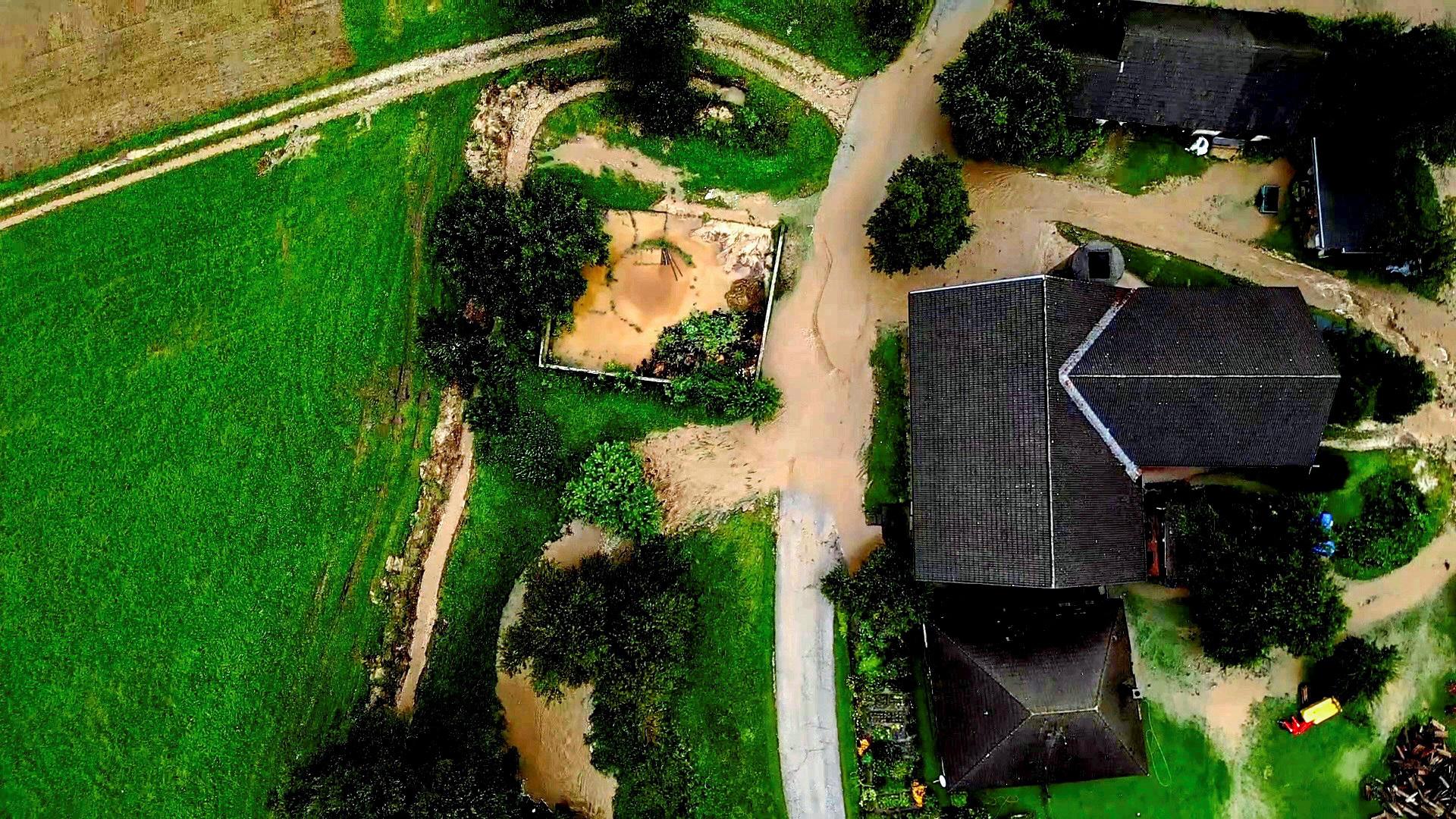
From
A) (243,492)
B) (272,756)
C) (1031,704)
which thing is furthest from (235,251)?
(1031,704)

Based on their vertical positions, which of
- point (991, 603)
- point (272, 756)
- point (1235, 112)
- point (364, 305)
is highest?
point (1235, 112)

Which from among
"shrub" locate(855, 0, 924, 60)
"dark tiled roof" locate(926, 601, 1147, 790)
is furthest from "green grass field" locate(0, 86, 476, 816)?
"dark tiled roof" locate(926, 601, 1147, 790)

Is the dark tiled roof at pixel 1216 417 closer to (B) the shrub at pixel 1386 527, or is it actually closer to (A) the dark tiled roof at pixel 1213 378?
(A) the dark tiled roof at pixel 1213 378

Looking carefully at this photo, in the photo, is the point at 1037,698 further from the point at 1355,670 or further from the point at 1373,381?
the point at 1373,381

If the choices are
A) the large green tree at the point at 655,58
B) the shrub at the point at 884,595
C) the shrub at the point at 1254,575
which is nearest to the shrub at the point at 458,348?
the large green tree at the point at 655,58

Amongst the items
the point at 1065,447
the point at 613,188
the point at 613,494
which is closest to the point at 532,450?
the point at 613,494

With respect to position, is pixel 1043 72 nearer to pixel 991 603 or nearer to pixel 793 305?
pixel 793 305
